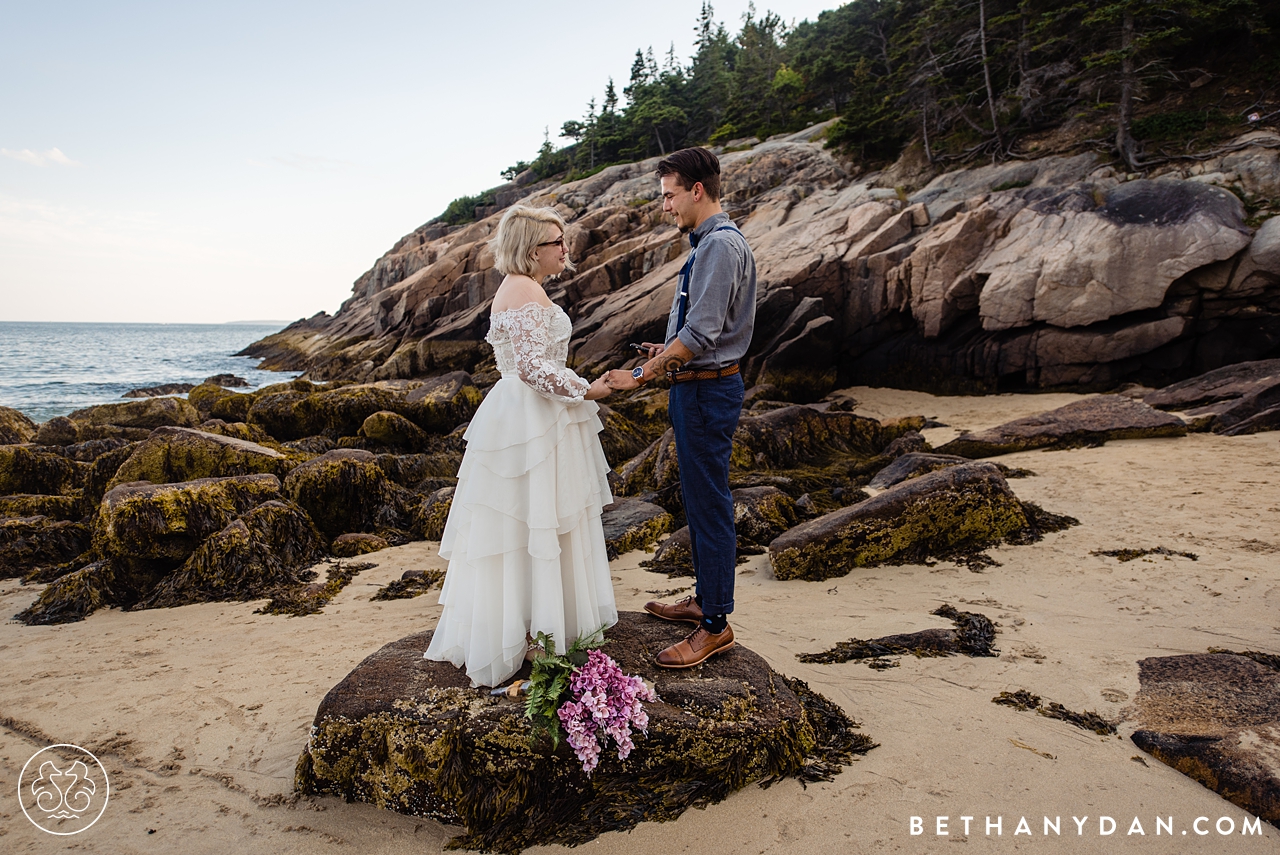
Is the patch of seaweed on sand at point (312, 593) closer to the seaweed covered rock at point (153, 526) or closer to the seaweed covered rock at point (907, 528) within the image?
the seaweed covered rock at point (153, 526)

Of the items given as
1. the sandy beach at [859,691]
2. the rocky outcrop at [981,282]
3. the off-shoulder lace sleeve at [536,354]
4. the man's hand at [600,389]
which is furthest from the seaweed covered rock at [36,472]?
the rocky outcrop at [981,282]

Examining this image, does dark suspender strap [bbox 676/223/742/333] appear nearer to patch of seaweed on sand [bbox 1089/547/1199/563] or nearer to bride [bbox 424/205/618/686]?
bride [bbox 424/205/618/686]

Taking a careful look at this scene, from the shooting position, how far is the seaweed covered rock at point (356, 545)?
7788mm

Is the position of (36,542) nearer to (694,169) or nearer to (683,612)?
(683,612)

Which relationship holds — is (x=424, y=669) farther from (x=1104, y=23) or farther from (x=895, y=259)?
(x=1104, y=23)

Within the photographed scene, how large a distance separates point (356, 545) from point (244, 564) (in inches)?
52.9

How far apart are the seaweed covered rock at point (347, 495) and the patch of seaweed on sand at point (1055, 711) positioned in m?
7.30

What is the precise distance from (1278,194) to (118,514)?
21508mm

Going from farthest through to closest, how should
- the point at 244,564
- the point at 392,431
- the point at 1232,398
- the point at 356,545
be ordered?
the point at 392,431
the point at 1232,398
the point at 356,545
the point at 244,564

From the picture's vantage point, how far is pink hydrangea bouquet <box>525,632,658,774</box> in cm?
293
